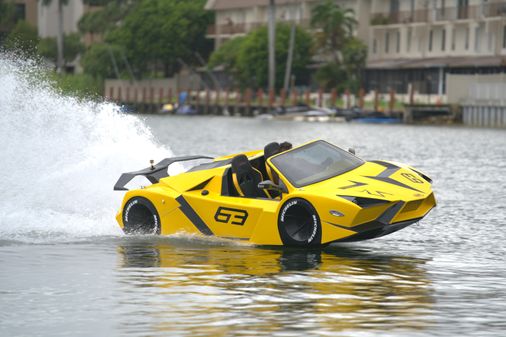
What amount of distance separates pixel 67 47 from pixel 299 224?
135593 millimetres

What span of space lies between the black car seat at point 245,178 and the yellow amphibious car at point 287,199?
1 centimetres

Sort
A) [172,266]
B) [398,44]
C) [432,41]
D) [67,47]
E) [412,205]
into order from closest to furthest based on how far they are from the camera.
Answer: [172,266] < [412,205] < [432,41] < [398,44] < [67,47]

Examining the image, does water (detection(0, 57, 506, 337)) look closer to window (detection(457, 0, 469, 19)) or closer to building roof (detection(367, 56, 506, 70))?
building roof (detection(367, 56, 506, 70))

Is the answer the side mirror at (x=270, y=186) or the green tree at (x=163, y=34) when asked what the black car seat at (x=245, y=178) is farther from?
the green tree at (x=163, y=34)

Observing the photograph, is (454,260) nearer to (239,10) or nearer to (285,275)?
(285,275)

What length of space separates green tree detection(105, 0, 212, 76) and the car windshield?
11614 centimetres

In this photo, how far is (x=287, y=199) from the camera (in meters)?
18.7

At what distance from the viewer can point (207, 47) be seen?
5620 inches

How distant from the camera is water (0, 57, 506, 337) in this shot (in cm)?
1377

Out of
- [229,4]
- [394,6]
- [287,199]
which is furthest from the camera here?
[229,4]

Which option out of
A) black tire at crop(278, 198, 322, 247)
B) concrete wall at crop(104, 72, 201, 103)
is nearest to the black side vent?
black tire at crop(278, 198, 322, 247)

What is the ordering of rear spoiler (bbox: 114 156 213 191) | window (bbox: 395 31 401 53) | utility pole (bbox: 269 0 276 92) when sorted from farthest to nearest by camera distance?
utility pole (bbox: 269 0 276 92) → window (bbox: 395 31 401 53) → rear spoiler (bbox: 114 156 213 191)

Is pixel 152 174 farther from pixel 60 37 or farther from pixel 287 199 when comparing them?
pixel 60 37

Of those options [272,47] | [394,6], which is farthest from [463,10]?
[272,47]
